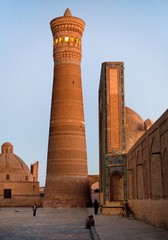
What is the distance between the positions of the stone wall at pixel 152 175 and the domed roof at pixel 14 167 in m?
26.7

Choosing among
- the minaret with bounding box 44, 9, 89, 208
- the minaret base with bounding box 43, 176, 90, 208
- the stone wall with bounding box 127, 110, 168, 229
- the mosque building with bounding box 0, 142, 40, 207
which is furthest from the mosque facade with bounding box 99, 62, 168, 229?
the mosque building with bounding box 0, 142, 40, 207

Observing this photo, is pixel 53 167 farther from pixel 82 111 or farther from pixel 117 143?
pixel 117 143

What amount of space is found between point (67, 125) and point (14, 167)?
50.6ft

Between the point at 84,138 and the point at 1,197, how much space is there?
11.4 meters

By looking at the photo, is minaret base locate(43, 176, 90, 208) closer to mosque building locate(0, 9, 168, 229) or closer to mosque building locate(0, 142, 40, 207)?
mosque building locate(0, 9, 168, 229)

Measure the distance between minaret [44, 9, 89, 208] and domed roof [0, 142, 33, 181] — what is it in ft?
44.9

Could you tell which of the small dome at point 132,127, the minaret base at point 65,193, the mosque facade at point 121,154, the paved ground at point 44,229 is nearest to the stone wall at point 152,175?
the mosque facade at point 121,154

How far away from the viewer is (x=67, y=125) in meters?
29.2

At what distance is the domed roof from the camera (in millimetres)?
42031

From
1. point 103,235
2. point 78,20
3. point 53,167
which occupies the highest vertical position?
point 78,20

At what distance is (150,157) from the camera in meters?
12.7

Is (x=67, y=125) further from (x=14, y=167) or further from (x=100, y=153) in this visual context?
(x=14, y=167)

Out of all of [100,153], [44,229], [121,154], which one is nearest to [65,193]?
[100,153]

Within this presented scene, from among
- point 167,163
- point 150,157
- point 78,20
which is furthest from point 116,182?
point 78,20
